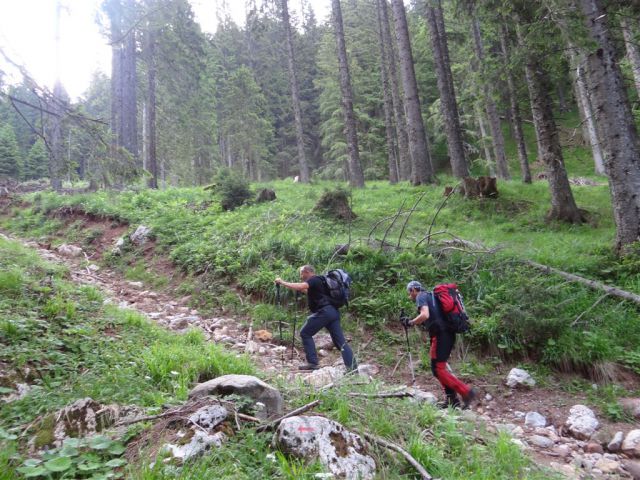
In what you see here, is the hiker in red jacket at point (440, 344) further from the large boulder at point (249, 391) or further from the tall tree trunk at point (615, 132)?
the tall tree trunk at point (615, 132)

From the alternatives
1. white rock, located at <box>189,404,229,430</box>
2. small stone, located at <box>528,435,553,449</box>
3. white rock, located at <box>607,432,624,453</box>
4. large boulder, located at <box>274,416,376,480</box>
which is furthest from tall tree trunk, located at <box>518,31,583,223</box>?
white rock, located at <box>189,404,229,430</box>

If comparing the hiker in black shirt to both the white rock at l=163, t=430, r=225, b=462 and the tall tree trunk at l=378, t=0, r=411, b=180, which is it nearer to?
the white rock at l=163, t=430, r=225, b=462

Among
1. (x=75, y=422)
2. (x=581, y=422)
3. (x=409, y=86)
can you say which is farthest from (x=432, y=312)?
(x=409, y=86)

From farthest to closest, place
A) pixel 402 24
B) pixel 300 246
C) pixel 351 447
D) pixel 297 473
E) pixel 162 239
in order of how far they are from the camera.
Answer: pixel 402 24 < pixel 162 239 < pixel 300 246 < pixel 351 447 < pixel 297 473

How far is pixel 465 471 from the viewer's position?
10.2ft

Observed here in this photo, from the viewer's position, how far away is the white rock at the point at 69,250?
11.5 meters

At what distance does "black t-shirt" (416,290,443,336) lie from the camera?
5.56m

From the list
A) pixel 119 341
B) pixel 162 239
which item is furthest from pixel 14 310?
pixel 162 239

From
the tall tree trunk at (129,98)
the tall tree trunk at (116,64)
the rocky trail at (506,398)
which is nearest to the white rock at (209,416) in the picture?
the rocky trail at (506,398)

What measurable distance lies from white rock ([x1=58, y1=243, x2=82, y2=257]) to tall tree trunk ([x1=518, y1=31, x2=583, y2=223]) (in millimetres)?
13054

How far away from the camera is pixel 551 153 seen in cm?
1030

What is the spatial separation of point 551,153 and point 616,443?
7.85 m

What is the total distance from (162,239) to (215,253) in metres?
2.36

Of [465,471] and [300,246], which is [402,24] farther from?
[465,471]
